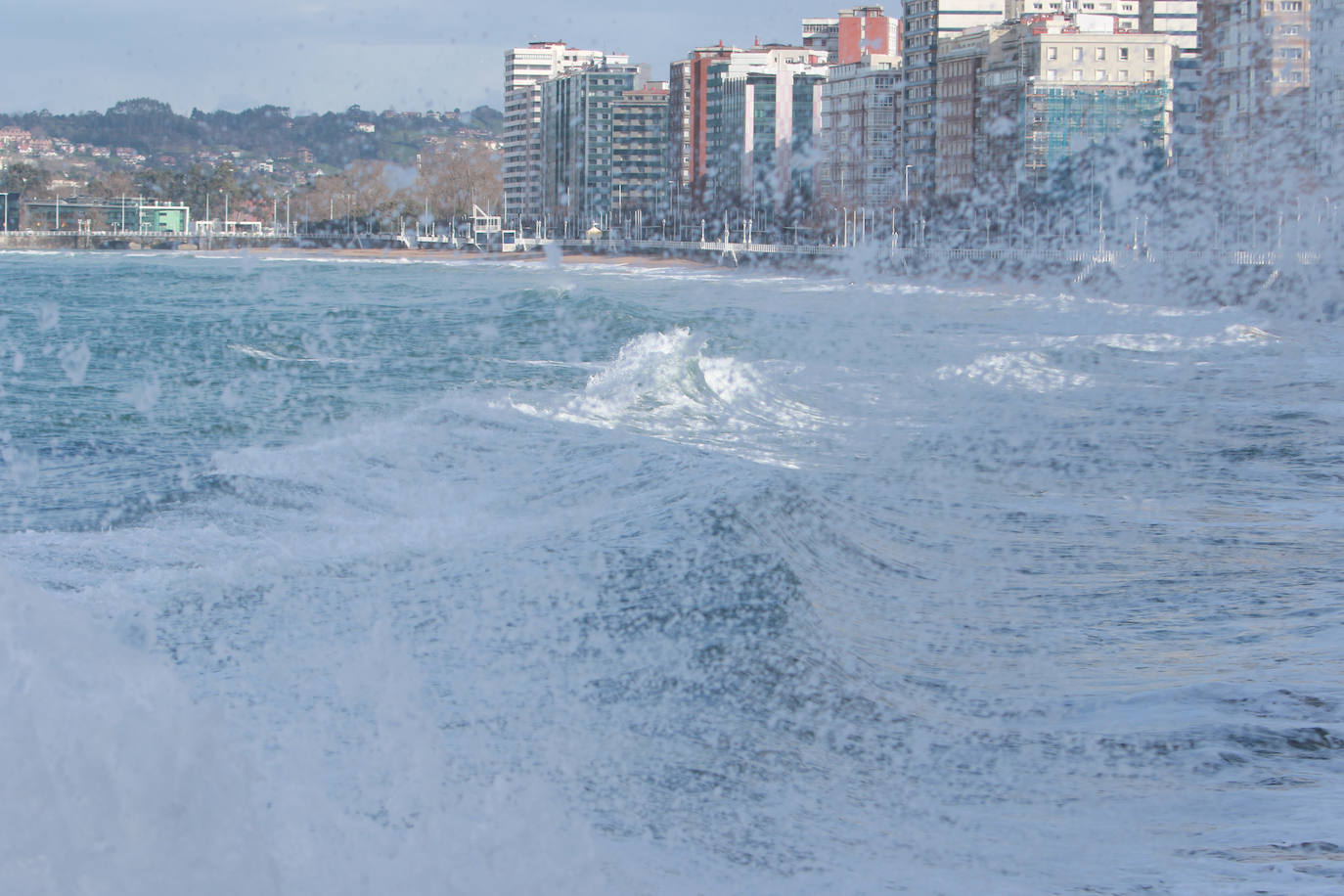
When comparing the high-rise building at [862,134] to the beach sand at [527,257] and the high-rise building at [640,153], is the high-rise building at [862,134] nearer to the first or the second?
the beach sand at [527,257]

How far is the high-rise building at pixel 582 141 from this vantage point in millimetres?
36656

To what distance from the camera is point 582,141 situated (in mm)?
39344

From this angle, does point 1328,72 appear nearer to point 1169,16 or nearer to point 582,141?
point 582,141

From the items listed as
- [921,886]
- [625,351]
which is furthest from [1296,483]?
[625,351]

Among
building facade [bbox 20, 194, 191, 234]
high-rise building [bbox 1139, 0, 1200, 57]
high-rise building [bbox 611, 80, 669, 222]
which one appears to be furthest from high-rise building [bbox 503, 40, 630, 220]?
high-rise building [bbox 1139, 0, 1200, 57]

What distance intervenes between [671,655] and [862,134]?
7008cm


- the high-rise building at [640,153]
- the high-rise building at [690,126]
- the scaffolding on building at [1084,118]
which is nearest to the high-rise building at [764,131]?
the high-rise building at [690,126]

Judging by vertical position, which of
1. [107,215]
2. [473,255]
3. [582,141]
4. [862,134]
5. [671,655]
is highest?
[862,134]

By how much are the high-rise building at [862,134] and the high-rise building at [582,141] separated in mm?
18894

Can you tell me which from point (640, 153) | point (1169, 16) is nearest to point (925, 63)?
point (1169, 16)

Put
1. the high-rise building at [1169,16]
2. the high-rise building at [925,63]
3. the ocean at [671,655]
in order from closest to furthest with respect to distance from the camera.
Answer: the ocean at [671,655] < the high-rise building at [1169,16] < the high-rise building at [925,63]

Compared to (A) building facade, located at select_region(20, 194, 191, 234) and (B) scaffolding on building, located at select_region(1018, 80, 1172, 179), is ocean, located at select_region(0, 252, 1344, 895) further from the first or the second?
(B) scaffolding on building, located at select_region(1018, 80, 1172, 179)

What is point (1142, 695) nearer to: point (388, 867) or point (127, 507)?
point (388, 867)

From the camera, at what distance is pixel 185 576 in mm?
6262
